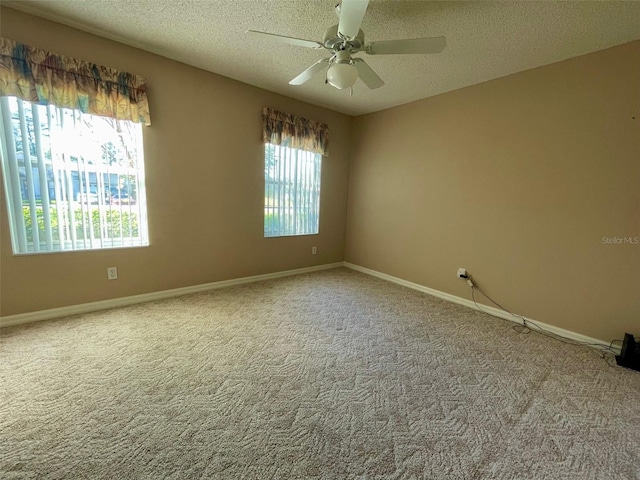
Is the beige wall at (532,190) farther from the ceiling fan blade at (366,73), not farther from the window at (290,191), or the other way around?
the ceiling fan blade at (366,73)

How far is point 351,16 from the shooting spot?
144 cm

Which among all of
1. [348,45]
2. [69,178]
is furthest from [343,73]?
[69,178]

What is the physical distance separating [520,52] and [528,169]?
101cm

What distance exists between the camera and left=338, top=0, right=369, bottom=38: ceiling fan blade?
1.34 metres

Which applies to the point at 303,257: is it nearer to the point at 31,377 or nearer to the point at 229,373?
the point at 229,373

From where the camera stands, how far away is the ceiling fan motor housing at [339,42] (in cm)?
171

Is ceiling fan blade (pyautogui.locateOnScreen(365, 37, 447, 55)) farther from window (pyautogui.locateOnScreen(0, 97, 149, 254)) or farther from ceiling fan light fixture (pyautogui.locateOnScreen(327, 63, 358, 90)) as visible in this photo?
window (pyautogui.locateOnScreen(0, 97, 149, 254))

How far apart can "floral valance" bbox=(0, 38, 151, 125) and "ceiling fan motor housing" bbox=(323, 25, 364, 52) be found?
190 cm

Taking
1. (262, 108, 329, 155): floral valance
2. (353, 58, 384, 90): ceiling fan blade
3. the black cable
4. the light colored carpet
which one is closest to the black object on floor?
the light colored carpet

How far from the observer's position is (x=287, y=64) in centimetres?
270

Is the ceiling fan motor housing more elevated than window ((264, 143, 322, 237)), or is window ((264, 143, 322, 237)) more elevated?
the ceiling fan motor housing

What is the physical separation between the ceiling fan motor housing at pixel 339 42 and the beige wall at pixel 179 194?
181cm

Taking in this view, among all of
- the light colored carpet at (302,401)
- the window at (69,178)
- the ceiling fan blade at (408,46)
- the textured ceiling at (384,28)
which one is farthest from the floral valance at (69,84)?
the ceiling fan blade at (408,46)

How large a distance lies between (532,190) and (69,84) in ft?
13.8
